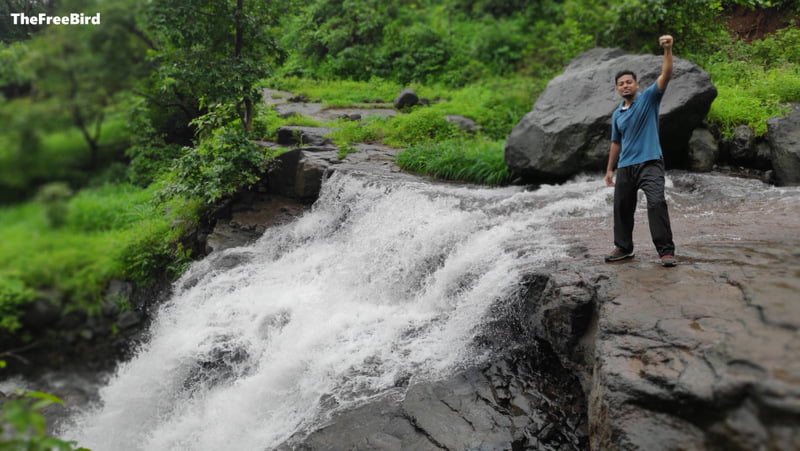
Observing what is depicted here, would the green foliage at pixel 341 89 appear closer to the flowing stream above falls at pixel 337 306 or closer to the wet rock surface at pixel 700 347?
the flowing stream above falls at pixel 337 306

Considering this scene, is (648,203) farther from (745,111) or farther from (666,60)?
(745,111)

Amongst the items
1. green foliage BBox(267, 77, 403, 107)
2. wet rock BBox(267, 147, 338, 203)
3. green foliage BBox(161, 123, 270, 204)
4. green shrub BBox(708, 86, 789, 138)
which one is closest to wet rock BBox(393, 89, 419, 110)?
green foliage BBox(267, 77, 403, 107)

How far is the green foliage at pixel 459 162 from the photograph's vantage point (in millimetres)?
9750

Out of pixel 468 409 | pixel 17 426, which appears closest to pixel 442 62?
pixel 468 409

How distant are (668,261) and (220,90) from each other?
7565 mm

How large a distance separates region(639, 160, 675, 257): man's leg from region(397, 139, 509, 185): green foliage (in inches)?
207

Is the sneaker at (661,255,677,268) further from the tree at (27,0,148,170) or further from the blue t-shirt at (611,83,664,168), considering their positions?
the tree at (27,0,148,170)

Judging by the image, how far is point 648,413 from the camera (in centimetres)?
313

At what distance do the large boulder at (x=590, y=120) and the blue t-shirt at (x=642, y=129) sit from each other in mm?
4109

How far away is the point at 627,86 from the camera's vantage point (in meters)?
4.40

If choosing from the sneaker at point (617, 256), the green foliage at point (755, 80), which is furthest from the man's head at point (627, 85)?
the green foliage at point (755, 80)

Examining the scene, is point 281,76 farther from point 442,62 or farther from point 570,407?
point 570,407

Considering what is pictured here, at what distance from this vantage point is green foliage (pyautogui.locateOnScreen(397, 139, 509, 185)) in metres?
9.75

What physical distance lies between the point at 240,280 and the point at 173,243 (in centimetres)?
281
